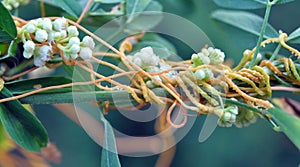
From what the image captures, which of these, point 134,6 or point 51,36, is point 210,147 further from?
point 51,36

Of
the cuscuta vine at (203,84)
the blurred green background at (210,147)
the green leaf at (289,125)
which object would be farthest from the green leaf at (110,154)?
the blurred green background at (210,147)

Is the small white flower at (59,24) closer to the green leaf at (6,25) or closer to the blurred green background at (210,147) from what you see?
the green leaf at (6,25)

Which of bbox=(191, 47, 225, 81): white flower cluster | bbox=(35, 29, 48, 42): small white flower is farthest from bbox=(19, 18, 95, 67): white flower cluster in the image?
bbox=(191, 47, 225, 81): white flower cluster

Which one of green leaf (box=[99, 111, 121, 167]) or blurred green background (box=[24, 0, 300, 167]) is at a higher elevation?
green leaf (box=[99, 111, 121, 167])

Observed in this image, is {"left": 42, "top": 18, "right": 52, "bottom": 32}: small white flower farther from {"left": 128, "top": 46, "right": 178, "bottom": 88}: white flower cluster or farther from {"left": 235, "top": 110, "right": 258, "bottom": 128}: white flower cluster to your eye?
{"left": 235, "top": 110, "right": 258, "bottom": 128}: white flower cluster

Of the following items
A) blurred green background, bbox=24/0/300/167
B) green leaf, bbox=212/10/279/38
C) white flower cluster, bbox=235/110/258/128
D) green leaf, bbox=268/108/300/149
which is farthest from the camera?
blurred green background, bbox=24/0/300/167

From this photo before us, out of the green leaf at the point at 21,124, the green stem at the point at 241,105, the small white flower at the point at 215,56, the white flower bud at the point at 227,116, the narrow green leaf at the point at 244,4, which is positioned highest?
the narrow green leaf at the point at 244,4
